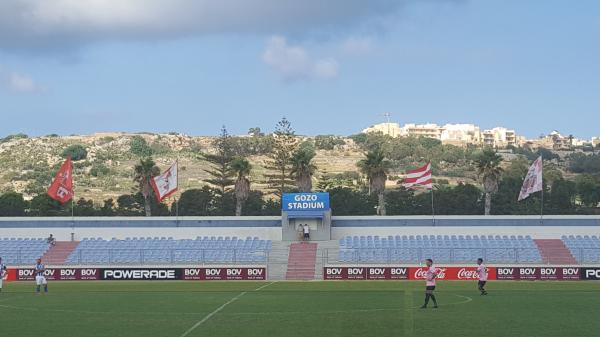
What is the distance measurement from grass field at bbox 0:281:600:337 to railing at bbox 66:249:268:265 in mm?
19721

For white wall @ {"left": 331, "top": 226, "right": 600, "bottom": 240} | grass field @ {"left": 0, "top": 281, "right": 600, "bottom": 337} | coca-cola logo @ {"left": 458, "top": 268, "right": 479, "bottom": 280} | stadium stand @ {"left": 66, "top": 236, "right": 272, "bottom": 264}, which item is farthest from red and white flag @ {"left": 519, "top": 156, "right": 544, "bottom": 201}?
stadium stand @ {"left": 66, "top": 236, "right": 272, "bottom": 264}

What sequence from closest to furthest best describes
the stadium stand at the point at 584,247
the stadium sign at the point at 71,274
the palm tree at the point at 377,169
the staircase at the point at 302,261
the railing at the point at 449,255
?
the stadium sign at the point at 71,274, the staircase at the point at 302,261, the railing at the point at 449,255, the stadium stand at the point at 584,247, the palm tree at the point at 377,169

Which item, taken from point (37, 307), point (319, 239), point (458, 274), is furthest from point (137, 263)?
point (37, 307)

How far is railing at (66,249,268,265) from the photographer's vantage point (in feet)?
228

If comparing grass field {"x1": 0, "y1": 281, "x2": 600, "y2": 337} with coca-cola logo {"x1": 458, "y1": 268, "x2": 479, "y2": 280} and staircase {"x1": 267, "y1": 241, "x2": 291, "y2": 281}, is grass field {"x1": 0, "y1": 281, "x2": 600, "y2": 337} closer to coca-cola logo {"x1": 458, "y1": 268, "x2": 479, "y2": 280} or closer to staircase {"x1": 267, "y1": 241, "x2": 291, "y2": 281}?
coca-cola logo {"x1": 458, "y1": 268, "x2": 479, "y2": 280}

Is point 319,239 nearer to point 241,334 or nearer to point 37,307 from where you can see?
point 37,307

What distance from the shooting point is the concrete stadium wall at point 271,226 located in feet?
251

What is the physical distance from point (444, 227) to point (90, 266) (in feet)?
99.5

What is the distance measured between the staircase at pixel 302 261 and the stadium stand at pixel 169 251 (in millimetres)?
2168

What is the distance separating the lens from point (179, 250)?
71.1 meters

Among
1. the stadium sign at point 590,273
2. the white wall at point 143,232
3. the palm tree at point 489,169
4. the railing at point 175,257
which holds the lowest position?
the stadium sign at point 590,273

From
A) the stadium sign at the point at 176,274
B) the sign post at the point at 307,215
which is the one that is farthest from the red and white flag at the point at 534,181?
the stadium sign at the point at 176,274

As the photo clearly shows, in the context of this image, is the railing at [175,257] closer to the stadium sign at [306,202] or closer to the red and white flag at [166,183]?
the red and white flag at [166,183]

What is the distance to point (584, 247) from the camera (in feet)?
234
